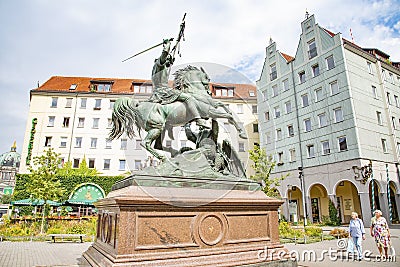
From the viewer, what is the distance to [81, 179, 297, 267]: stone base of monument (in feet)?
16.5

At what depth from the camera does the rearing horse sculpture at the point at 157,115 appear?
21.9ft

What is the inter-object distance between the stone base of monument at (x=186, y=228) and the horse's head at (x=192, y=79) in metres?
2.53

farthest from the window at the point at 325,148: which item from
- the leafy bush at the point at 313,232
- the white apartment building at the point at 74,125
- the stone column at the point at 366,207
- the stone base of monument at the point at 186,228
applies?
the stone base of monument at the point at 186,228

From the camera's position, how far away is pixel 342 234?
17.1m

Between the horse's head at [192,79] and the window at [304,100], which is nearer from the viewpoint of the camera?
the horse's head at [192,79]

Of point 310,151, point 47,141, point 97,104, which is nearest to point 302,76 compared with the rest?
point 310,151

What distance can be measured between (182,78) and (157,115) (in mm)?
1312

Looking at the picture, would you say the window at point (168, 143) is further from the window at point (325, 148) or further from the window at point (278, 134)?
the window at point (278, 134)

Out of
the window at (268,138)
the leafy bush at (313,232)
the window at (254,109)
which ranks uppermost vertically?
the window at (268,138)

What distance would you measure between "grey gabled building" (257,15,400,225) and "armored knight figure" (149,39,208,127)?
58.2 feet

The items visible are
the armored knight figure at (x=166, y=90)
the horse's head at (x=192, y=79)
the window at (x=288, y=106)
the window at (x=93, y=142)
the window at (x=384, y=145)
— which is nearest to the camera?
the armored knight figure at (x=166, y=90)

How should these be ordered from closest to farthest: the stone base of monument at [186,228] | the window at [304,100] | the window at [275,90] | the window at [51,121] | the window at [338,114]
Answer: the stone base of monument at [186,228] → the window at [338,114] → the window at [304,100] → the window at [275,90] → the window at [51,121]

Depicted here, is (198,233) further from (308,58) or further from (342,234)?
(308,58)

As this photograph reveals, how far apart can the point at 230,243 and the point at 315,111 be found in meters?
26.7
